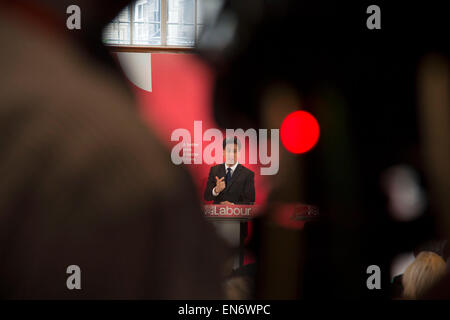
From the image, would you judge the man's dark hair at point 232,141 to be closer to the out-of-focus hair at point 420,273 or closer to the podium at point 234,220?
the podium at point 234,220

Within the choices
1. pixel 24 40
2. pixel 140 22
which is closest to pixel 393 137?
pixel 140 22

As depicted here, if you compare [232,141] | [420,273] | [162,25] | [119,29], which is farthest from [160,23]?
[420,273]

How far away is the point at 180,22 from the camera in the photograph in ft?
5.92

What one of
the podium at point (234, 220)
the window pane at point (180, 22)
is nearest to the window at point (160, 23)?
the window pane at point (180, 22)

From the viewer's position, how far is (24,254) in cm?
79

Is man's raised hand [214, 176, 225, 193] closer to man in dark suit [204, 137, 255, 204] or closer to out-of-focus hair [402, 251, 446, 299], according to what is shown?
man in dark suit [204, 137, 255, 204]

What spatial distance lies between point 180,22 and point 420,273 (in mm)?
2036

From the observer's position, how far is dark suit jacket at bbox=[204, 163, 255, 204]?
1.86 m

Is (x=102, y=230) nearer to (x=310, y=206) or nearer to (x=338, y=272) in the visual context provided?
(x=310, y=206)

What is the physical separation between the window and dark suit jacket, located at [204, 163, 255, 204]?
73 centimetres

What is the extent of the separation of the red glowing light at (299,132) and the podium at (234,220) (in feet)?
1.38

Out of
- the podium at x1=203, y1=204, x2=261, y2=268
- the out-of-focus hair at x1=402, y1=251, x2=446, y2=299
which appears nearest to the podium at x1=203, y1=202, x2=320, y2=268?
the podium at x1=203, y1=204, x2=261, y2=268

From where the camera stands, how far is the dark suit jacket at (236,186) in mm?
1859

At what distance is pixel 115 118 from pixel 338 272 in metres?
1.72
